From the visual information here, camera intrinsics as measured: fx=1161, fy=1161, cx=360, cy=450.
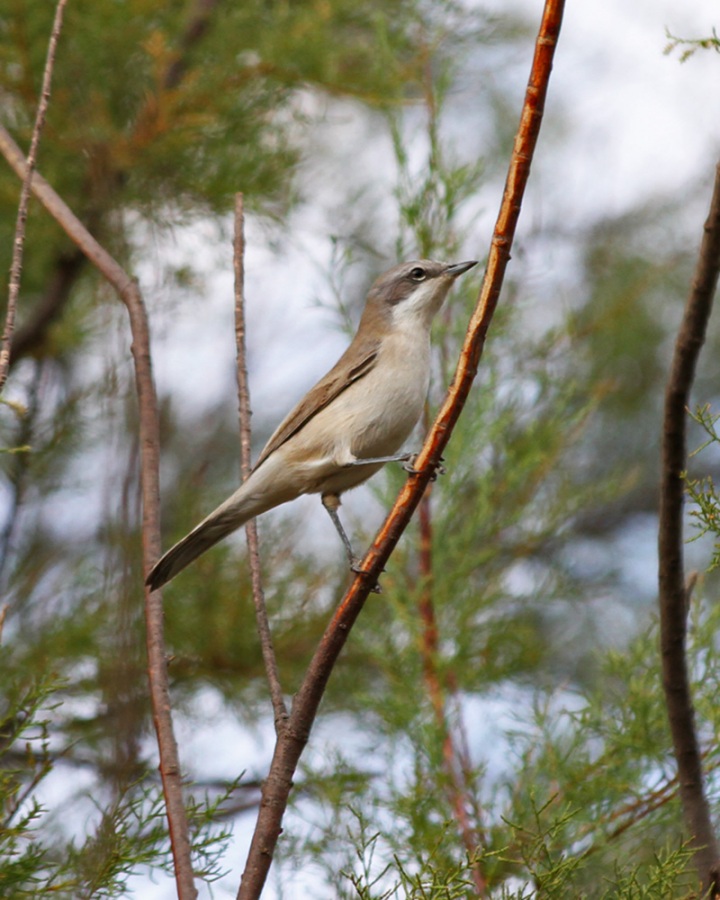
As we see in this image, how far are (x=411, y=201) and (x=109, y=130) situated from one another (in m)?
1.45

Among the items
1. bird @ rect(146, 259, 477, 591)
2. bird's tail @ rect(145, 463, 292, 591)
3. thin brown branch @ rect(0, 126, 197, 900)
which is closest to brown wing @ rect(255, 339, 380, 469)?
bird @ rect(146, 259, 477, 591)

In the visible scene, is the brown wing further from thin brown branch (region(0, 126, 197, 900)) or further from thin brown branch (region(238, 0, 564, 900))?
thin brown branch (region(238, 0, 564, 900))

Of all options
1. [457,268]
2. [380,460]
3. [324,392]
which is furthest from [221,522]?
[457,268]

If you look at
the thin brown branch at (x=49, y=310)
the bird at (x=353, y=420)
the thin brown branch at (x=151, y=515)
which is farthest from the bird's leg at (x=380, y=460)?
the thin brown branch at (x=49, y=310)

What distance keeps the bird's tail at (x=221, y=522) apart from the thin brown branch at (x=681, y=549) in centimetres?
146

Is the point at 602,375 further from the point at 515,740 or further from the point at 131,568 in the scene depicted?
the point at 131,568

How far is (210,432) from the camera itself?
642 centimetres

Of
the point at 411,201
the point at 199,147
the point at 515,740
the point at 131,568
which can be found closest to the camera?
the point at 131,568

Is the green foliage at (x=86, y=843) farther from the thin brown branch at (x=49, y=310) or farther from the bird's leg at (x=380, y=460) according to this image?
the thin brown branch at (x=49, y=310)

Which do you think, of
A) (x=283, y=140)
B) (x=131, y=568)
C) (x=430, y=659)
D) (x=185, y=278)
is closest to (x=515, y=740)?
(x=430, y=659)

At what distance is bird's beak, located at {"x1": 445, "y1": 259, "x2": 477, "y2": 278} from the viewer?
3994mm

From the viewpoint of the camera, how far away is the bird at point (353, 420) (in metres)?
3.66

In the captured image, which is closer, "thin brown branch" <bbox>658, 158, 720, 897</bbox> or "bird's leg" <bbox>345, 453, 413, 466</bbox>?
"thin brown branch" <bbox>658, 158, 720, 897</bbox>

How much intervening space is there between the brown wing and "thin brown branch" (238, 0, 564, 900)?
5.73 ft
